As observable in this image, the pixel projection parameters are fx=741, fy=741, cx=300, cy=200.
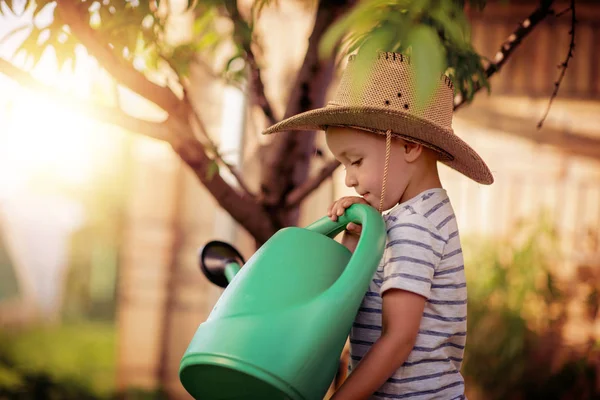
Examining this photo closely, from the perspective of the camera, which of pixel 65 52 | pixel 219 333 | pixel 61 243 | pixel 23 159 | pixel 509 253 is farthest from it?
pixel 61 243

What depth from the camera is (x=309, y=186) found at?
2.06 m

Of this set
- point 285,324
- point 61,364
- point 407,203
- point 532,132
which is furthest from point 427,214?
point 61,364

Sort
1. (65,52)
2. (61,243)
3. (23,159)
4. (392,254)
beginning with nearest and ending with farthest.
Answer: (392,254), (65,52), (23,159), (61,243)

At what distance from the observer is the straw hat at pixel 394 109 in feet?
4.33

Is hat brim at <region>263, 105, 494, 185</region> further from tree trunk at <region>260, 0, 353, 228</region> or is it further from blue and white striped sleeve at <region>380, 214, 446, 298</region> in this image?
tree trunk at <region>260, 0, 353, 228</region>

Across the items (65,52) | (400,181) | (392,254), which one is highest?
(65,52)

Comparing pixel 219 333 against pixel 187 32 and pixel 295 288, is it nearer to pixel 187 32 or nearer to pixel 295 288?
pixel 295 288

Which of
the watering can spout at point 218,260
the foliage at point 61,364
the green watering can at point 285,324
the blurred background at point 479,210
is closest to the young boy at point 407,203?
the green watering can at point 285,324

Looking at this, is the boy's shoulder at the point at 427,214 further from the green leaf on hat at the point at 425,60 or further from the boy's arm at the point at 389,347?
the green leaf on hat at the point at 425,60

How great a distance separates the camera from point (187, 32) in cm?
389

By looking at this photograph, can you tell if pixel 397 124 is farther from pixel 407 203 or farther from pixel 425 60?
pixel 425 60

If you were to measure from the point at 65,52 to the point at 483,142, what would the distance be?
273cm

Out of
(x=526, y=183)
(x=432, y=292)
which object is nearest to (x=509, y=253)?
(x=526, y=183)

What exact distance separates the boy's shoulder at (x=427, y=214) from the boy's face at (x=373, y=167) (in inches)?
1.3
